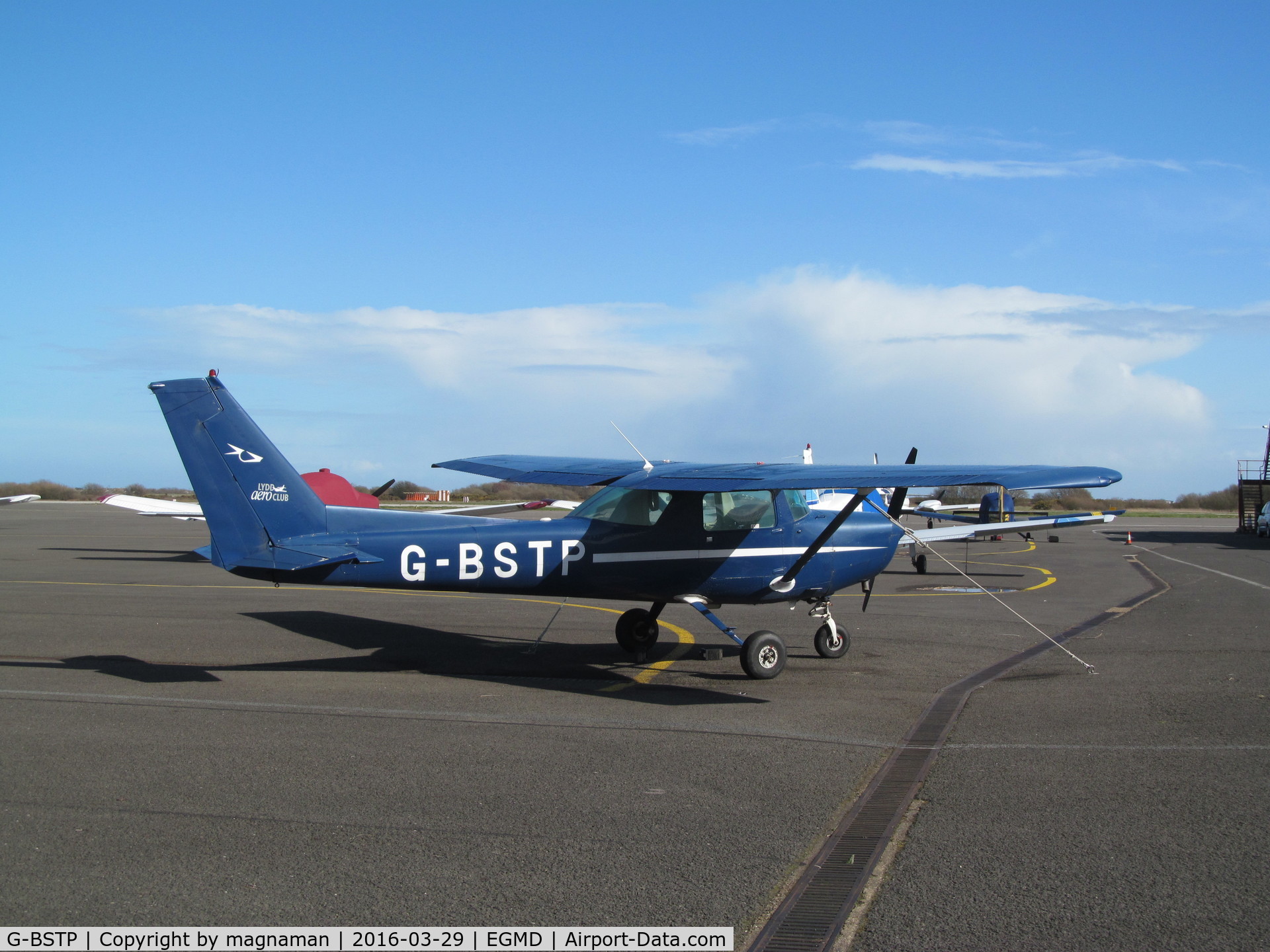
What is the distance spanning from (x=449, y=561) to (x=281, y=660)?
2761mm

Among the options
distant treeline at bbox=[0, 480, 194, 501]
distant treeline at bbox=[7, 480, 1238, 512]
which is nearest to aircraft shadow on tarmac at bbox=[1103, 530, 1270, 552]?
distant treeline at bbox=[7, 480, 1238, 512]

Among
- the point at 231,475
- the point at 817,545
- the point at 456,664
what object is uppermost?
the point at 231,475

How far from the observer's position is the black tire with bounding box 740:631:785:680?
31.3 ft

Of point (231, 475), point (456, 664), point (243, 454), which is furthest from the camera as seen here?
point (456, 664)

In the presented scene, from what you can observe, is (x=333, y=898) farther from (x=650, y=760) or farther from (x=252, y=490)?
(x=252, y=490)

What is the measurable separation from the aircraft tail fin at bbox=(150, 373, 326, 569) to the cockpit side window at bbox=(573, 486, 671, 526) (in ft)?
9.40

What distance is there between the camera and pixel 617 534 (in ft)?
32.0

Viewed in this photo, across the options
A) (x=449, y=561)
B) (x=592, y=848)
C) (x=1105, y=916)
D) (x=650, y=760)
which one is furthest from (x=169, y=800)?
(x=1105, y=916)

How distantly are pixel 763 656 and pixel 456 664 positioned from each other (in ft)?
11.2

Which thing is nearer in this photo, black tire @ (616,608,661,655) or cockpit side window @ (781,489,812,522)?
cockpit side window @ (781,489,812,522)

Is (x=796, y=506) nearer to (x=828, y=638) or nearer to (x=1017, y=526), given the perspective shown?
(x=828, y=638)

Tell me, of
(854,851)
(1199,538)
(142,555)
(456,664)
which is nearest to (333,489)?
(142,555)

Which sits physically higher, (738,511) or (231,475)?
(231,475)

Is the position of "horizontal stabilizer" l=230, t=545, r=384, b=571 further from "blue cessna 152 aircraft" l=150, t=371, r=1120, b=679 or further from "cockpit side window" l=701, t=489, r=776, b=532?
"cockpit side window" l=701, t=489, r=776, b=532
